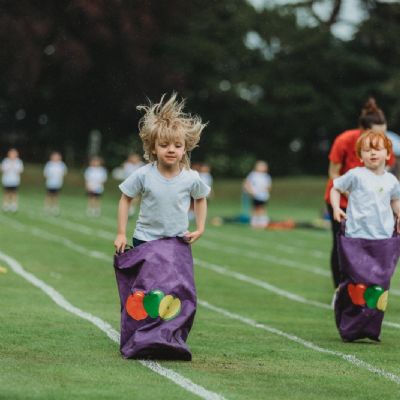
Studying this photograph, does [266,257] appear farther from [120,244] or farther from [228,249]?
[120,244]

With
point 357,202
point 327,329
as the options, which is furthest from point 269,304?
point 357,202

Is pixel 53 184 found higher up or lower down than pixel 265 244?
higher up

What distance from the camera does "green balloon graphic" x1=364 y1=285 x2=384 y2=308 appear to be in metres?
9.79

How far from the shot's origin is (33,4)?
40.2 m

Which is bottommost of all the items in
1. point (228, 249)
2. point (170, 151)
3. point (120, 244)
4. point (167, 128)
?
point (228, 249)

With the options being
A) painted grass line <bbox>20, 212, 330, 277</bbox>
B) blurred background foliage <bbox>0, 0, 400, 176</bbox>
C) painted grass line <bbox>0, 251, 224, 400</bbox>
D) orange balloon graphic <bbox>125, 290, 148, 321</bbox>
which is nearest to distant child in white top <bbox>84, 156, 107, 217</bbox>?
painted grass line <bbox>20, 212, 330, 277</bbox>

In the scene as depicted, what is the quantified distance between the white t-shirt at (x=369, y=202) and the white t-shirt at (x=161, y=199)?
6.10 feet

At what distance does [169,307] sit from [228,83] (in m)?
54.5

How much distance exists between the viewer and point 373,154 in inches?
398

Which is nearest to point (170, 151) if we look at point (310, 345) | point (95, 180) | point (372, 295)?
point (310, 345)

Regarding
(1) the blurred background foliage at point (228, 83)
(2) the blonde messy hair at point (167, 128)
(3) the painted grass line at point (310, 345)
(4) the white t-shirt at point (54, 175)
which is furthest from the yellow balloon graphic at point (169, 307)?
(1) the blurred background foliage at point (228, 83)

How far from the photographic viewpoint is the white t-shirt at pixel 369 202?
1003cm

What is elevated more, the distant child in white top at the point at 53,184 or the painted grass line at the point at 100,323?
the distant child in white top at the point at 53,184

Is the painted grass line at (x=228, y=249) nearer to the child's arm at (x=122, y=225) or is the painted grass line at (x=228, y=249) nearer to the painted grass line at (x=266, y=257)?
the painted grass line at (x=266, y=257)
